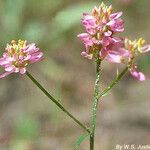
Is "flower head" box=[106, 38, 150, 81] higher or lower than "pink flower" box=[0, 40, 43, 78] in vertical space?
higher

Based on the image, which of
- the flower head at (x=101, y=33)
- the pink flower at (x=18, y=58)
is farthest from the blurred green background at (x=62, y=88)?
the flower head at (x=101, y=33)

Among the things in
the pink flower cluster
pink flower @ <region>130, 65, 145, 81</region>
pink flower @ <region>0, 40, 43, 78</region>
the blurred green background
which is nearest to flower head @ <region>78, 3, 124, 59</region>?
the pink flower cluster

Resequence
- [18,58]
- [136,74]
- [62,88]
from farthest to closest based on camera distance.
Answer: [62,88] < [18,58] < [136,74]

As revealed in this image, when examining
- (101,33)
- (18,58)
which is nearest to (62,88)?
(18,58)

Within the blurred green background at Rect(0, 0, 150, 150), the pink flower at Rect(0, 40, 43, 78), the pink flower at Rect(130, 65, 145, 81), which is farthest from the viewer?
the blurred green background at Rect(0, 0, 150, 150)

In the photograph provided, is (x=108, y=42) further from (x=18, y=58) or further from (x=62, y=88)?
(x=62, y=88)

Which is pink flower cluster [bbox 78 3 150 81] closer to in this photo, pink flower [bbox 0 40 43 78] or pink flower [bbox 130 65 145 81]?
pink flower [bbox 130 65 145 81]

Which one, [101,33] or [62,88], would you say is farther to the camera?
[62,88]
